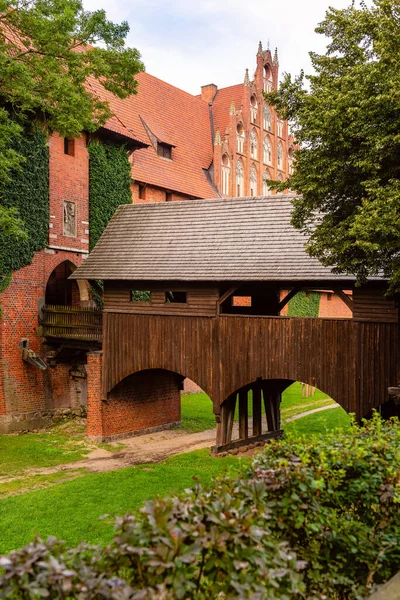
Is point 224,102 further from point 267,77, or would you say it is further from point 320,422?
point 320,422

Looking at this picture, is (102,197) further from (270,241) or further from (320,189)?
(320,189)

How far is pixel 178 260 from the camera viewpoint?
16.8 metres

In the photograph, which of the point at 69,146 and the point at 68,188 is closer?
the point at 68,188

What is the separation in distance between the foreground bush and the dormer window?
23663mm

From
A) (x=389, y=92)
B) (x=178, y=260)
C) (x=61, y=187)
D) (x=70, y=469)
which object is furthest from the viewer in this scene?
(x=61, y=187)

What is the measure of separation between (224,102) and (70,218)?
16215mm

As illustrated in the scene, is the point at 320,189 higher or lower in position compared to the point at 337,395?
higher

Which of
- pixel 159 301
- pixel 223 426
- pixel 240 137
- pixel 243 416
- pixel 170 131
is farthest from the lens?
pixel 240 137

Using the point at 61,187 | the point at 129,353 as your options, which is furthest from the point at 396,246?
the point at 61,187

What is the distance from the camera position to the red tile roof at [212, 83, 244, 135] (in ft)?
107

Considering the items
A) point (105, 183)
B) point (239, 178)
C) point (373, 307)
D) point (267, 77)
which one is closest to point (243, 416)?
point (373, 307)

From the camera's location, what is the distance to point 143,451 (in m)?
17.6

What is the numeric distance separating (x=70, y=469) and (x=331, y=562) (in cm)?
1149

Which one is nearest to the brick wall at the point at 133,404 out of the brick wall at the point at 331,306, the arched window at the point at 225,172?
the arched window at the point at 225,172
